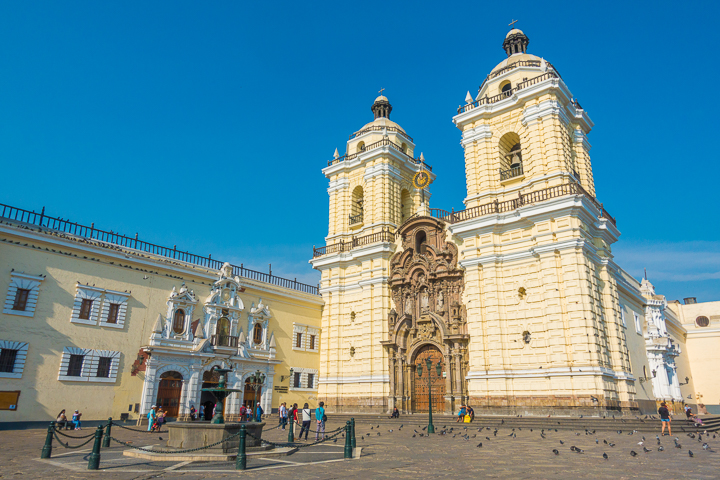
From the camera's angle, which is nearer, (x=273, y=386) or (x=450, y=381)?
(x=450, y=381)

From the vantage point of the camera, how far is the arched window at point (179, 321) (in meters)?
27.5

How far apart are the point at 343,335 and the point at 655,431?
780 inches

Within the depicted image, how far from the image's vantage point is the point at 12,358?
2177 centimetres

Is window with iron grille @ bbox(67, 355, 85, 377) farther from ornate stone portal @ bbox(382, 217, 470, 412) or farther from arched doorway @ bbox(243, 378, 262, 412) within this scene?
ornate stone portal @ bbox(382, 217, 470, 412)

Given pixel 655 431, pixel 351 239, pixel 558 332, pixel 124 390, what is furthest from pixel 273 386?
pixel 655 431

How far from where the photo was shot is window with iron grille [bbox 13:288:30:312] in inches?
880

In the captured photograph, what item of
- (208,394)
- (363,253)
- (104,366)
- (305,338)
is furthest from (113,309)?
(363,253)

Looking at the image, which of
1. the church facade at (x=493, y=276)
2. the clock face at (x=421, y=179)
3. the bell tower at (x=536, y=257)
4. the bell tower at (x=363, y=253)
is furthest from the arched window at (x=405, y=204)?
A: the bell tower at (x=536, y=257)

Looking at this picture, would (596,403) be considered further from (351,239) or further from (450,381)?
(351,239)

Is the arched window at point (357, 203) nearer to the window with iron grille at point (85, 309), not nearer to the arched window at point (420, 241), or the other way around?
the arched window at point (420, 241)

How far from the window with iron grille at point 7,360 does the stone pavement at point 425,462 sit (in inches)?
207

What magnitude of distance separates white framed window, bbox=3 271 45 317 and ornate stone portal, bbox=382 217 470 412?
1934 cm

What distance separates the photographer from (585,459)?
12219mm

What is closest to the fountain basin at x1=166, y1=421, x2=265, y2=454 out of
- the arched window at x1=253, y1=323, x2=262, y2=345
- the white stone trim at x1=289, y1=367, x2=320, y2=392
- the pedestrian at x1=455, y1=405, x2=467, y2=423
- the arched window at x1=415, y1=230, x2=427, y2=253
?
the pedestrian at x1=455, y1=405, x2=467, y2=423
